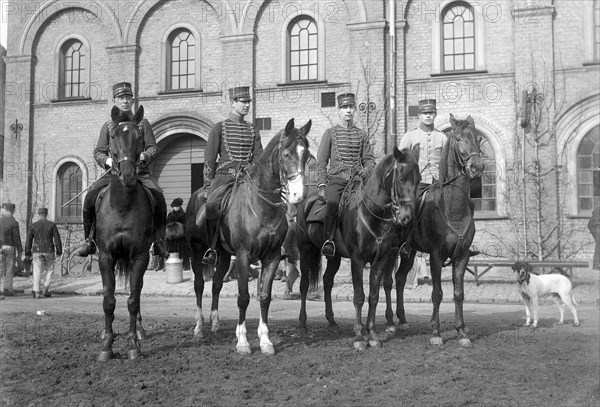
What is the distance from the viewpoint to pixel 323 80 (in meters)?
22.9

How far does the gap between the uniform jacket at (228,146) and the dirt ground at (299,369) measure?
2397mm

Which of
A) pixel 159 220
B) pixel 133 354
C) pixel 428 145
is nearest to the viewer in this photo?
pixel 133 354

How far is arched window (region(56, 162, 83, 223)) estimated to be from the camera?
25.8 m

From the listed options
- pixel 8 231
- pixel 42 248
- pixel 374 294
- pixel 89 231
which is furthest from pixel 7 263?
pixel 374 294

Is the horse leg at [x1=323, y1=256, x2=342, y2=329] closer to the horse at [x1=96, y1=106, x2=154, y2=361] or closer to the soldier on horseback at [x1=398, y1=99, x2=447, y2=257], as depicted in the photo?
the soldier on horseback at [x1=398, y1=99, x2=447, y2=257]

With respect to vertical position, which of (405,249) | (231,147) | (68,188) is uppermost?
(68,188)

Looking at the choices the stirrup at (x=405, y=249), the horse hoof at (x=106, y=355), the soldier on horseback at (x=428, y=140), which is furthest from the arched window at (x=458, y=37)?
the horse hoof at (x=106, y=355)

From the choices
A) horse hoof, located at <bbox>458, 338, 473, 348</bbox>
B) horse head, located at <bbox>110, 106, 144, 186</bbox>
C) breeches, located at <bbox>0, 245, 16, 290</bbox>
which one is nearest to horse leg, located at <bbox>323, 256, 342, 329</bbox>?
horse hoof, located at <bbox>458, 338, 473, 348</bbox>

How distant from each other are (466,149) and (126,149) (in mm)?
4313

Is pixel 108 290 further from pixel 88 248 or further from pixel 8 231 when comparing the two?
pixel 8 231

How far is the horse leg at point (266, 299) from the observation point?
8.25 metres

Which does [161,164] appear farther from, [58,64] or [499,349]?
[499,349]

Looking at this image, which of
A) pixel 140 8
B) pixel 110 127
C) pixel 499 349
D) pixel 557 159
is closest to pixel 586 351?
pixel 499 349

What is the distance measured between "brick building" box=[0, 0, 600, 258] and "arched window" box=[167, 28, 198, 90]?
0.05m
